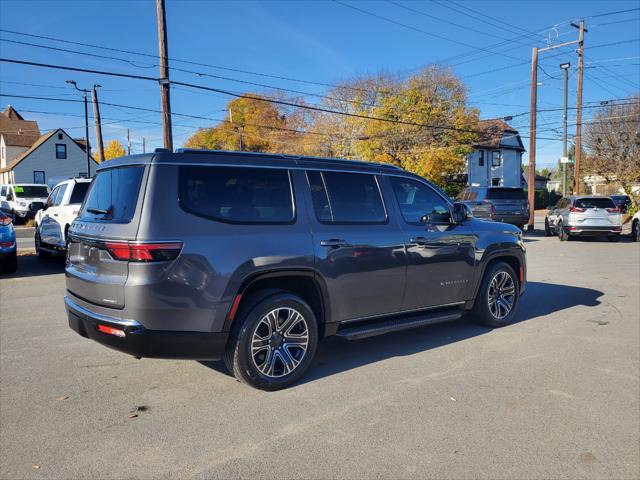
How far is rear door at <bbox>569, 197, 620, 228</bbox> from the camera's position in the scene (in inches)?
694

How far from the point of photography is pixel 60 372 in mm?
4711

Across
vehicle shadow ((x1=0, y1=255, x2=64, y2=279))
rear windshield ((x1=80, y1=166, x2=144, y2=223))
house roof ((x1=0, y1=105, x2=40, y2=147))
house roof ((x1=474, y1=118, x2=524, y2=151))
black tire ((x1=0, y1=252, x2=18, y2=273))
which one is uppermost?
house roof ((x1=0, y1=105, x2=40, y2=147))

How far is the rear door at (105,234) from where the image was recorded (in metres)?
3.80

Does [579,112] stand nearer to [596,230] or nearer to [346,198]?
[596,230]

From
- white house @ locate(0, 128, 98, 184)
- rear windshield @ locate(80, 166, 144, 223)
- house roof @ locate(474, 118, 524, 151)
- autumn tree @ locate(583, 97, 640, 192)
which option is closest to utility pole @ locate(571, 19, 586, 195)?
autumn tree @ locate(583, 97, 640, 192)

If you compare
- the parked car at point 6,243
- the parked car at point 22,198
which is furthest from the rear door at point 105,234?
the parked car at point 22,198

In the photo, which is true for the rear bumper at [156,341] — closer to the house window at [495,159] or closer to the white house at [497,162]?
the white house at [497,162]

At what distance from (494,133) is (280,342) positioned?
122 ft

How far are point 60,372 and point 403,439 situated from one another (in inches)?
128

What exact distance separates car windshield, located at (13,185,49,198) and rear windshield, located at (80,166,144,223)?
91.3ft

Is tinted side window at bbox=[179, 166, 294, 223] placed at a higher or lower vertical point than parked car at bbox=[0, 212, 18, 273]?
higher

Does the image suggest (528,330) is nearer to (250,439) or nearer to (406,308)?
(406,308)

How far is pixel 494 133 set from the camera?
124 feet

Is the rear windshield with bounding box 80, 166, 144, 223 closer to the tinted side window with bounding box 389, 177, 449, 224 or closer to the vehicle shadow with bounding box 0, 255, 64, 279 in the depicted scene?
the tinted side window with bounding box 389, 177, 449, 224
